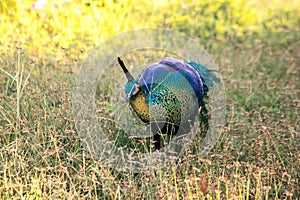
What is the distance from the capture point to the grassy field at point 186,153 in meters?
2.64

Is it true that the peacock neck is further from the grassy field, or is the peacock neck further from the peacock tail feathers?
the peacock tail feathers

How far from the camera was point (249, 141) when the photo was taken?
3277 mm

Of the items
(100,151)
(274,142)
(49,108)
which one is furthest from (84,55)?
(274,142)

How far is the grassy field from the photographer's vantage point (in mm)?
2645

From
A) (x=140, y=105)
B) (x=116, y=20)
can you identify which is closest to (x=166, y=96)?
Answer: (x=140, y=105)

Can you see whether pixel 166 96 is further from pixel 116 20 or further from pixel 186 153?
Answer: pixel 116 20

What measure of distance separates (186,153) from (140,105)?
36cm

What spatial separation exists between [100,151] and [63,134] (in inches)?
12.3

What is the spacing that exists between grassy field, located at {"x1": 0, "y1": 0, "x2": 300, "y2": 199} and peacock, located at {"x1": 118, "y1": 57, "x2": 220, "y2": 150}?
8.6 inches

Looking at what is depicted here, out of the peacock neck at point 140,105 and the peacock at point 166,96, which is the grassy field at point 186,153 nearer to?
the peacock at point 166,96

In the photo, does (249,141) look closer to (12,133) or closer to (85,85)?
(85,85)

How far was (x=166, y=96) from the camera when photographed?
288 centimetres

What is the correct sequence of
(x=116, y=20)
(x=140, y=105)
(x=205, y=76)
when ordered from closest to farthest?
(x=140, y=105) < (x=205, y=76) < (x=116, y=20)

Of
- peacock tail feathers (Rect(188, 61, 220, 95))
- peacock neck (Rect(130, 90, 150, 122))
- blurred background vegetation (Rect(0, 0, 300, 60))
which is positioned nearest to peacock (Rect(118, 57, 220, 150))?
peacock neck (Rect(130, 90, 150, 122))
